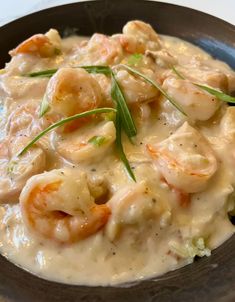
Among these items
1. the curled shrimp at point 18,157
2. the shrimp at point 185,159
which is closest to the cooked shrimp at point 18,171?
the curled shrimp at point 18,157

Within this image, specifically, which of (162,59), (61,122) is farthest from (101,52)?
(61,122)

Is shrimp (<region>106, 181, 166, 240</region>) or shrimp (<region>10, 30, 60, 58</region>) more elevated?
shrimp (<region>10, 30, 60, 58</region>)

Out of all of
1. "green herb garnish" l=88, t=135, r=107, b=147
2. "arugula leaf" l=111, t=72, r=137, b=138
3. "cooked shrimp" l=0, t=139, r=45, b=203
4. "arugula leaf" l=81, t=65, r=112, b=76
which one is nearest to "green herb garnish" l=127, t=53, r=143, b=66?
"arugula leaf" l=81, t=65, r=112, b=76

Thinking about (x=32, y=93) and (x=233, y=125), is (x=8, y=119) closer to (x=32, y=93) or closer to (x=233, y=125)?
(x=32, y=93)

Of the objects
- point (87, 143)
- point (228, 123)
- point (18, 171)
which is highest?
point (228, 123)

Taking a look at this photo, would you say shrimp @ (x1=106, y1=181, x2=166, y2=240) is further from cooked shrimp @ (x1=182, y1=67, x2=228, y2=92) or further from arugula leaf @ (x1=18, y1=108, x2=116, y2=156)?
cooked shrimp @ (x1=182, y1=67, x2=228, y2=92)

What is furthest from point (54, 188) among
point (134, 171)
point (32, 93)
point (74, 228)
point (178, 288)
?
point (32, 93)

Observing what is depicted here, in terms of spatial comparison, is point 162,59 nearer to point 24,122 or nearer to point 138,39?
point 138,39
